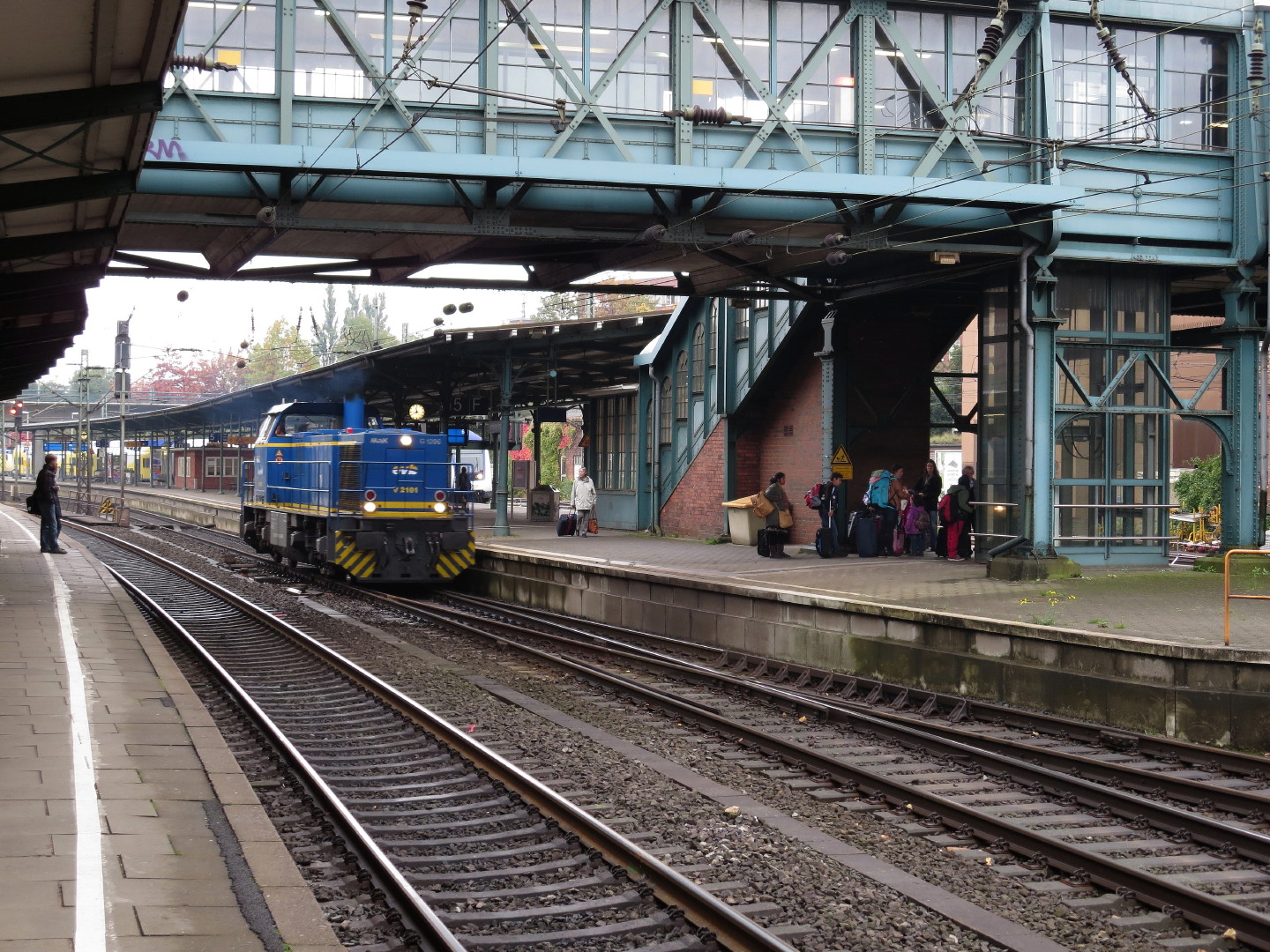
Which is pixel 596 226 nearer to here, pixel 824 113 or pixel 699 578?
pixel 824 113

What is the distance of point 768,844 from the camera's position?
21.8ft

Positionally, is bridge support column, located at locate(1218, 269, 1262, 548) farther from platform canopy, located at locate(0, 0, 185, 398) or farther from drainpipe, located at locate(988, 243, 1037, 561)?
platform canopy, located at locate(0, 0, 185, 398)

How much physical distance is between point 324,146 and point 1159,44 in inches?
478

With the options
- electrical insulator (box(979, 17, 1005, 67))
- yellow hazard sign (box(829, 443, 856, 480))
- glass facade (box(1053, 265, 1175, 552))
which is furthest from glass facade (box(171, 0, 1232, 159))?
yellow hazard sign (box(829, 443, 856, 480))

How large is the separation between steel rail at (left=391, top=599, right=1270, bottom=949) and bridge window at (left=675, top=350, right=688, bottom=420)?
1543 centimetres

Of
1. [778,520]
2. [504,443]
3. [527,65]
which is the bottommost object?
[778,520]

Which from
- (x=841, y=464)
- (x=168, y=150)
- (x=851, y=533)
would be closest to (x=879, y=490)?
(x=841, y=464)

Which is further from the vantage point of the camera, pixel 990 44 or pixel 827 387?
pixel 827 387

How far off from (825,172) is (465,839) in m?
11.2

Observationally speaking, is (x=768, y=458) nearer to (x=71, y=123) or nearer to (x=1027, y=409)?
(x=1027, y=409)

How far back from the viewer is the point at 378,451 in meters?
20.0

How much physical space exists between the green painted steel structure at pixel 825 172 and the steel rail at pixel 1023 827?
22.7 ft

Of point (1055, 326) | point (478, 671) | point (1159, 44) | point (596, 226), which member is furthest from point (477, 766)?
point (1159, 44)

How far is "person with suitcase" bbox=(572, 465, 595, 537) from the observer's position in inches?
1032
